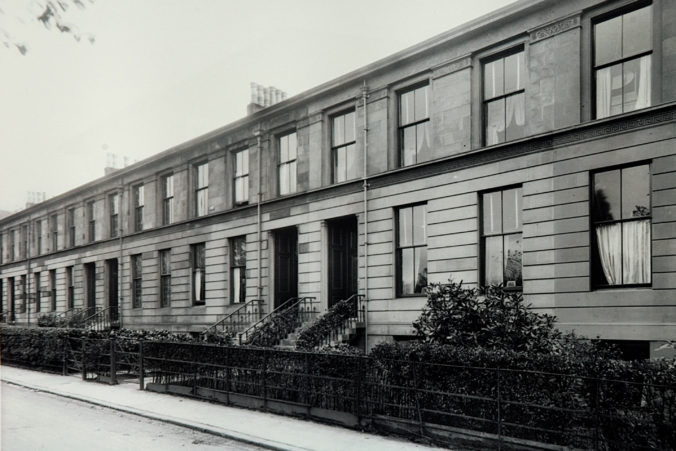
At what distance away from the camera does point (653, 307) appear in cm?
1151

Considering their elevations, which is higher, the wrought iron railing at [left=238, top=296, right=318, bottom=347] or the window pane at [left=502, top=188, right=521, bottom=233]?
the window pane at [left=502, top=188, right=521, bottom=233]

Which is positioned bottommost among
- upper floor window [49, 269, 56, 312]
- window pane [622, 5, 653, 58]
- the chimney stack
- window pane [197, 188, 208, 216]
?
upper floor window [49, 269, 56, 312]

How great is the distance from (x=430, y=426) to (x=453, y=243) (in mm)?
7087

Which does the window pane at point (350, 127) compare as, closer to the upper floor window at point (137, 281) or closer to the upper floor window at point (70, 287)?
the upper floor window at point (137, 281)

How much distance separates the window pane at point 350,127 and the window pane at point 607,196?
326 inches

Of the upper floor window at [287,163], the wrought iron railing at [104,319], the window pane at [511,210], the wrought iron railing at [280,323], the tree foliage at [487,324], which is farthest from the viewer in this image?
the wrought iron railing at [104,319]

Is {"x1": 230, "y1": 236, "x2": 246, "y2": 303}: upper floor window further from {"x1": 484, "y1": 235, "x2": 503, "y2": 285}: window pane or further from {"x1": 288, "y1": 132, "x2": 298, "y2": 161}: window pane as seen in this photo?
{"x1": 484, "y1": 235, "x2": 503, "y2": 285}: window pane

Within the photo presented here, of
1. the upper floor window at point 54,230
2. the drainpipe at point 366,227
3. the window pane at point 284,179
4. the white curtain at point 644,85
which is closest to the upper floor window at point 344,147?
the drainpipe at point 366,227

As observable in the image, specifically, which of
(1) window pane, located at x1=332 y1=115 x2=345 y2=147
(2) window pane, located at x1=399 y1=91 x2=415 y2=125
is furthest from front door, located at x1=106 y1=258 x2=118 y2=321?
(2) window pane, located at x1=399 y1=91 x2=415 y2=125

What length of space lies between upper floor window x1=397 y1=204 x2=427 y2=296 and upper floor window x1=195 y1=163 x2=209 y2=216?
36.4 ft

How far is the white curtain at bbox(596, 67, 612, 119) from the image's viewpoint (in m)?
12.8

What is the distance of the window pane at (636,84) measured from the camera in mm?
12133

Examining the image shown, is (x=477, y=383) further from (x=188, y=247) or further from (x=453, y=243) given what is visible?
(x=188, y=247)

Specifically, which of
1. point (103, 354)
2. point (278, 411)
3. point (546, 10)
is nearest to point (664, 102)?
point (546, 10)
